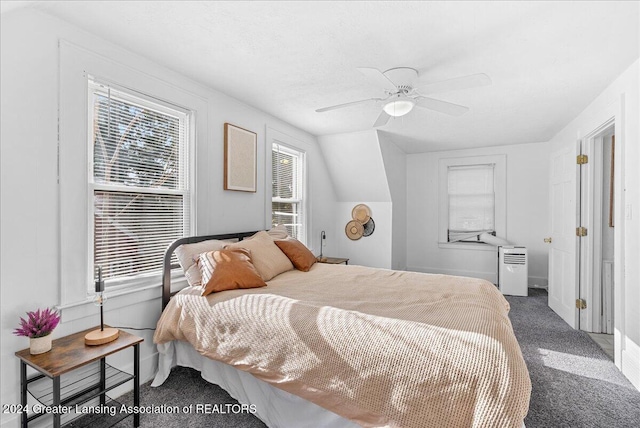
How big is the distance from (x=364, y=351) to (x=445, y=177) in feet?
16.2

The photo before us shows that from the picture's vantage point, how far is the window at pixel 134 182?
2.16 m

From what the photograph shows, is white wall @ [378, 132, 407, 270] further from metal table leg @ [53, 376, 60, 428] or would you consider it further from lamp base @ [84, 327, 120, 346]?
metal table leg @ [53, 376, 60, 428]

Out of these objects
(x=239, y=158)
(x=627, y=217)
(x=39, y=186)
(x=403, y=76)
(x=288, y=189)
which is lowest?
(x=627, y=217)

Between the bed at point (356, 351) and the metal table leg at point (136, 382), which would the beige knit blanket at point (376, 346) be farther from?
the metal table leg at point (136, 382)

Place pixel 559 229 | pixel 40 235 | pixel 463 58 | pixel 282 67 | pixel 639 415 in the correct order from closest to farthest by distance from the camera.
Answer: pixel 40 235 → pixel 639 415 → pixel 463 58 → pixel 282 67 → pixel 559 229

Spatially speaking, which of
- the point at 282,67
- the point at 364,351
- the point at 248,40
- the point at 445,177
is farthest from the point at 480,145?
the point at 364,351

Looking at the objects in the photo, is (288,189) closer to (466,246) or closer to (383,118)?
(383,118)

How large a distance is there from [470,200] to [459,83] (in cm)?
404

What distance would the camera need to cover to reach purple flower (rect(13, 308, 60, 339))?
1622 mm

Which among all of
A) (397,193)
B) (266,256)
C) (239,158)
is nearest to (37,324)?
(266,256)

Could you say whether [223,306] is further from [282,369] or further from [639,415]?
[639,415]

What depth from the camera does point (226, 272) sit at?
2.29 m

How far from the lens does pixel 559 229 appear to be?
387 cm

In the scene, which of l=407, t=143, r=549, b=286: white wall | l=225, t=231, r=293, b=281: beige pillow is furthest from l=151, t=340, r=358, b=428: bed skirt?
l=407, t=143, r=549, b=286: white wall
